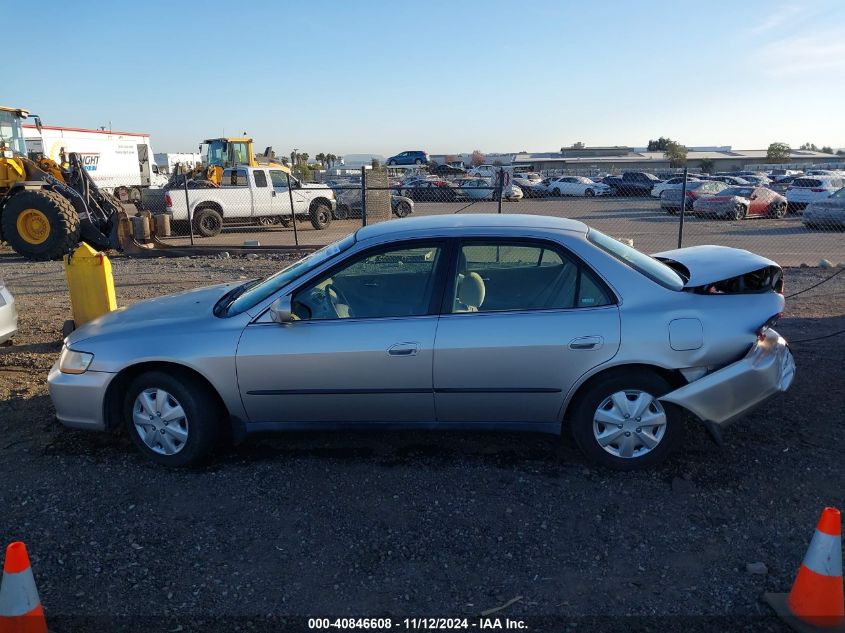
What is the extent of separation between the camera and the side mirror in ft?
13.3

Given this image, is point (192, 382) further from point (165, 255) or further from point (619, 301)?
point (165, 255)

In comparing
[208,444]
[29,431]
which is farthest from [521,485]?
[29,431]

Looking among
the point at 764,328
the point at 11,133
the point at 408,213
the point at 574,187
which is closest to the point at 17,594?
the point at 764,328

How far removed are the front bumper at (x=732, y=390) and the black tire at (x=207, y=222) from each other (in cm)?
1639

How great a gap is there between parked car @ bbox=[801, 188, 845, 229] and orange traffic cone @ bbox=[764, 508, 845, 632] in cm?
1925

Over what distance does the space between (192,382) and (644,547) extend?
283 cm

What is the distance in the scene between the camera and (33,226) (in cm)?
1370

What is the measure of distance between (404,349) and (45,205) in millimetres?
12195

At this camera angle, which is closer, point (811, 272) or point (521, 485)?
point (521, 485)

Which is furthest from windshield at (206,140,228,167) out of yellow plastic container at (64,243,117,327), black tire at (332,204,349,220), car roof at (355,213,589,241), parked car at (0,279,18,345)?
car roof at (355,213,589,241)

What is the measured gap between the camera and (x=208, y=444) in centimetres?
423

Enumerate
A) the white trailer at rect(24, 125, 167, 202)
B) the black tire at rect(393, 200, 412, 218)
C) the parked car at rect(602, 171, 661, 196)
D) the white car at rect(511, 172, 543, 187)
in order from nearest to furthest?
the black tire at rect(393, 200, 412, 218) < the white trailer at rect(24, 125, 167, 202) < the white car at rect(511, 172, 543, 187) < the parked car at rect(602, 171, 661, 196)

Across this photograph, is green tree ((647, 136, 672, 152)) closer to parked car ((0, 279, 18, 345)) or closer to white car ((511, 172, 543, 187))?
white car ((511, 172, 543, 187))

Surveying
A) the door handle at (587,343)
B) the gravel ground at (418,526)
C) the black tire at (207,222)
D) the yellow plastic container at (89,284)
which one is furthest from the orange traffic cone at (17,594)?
the black tire at (207,222)
